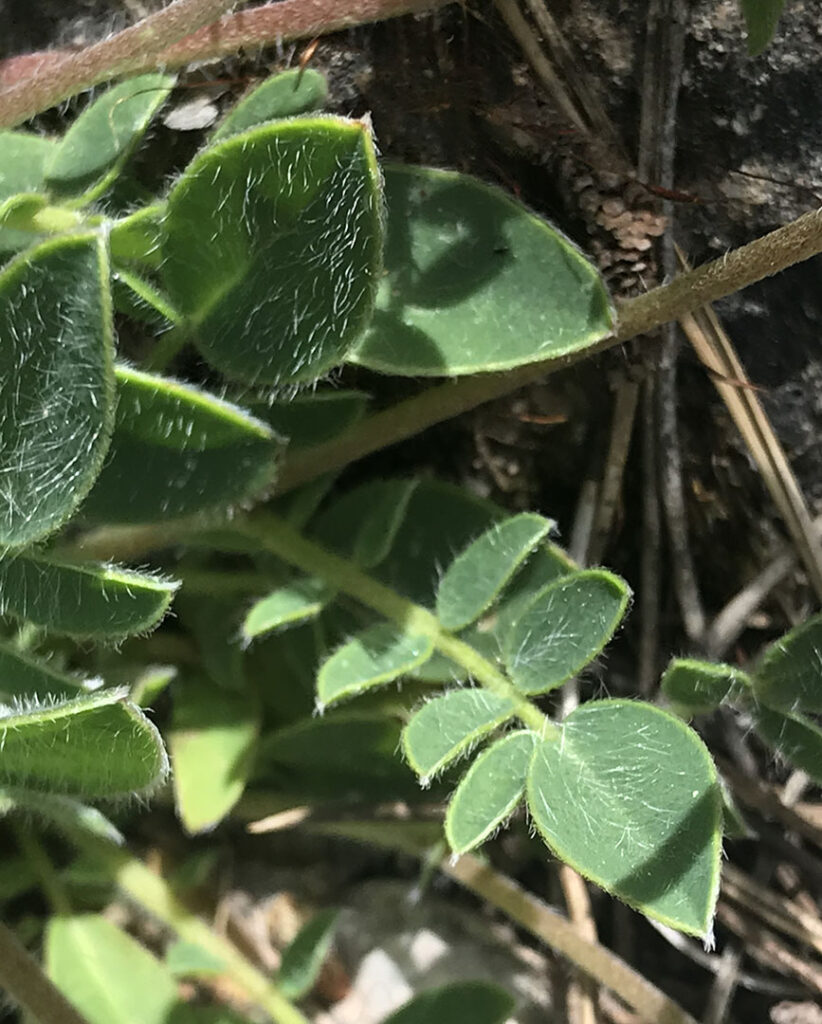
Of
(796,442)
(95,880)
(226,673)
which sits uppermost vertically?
(796,442)

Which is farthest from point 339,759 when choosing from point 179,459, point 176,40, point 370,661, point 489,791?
point 176,40

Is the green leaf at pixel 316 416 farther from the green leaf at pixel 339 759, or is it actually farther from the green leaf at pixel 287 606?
the green leaf at pixel 339 759

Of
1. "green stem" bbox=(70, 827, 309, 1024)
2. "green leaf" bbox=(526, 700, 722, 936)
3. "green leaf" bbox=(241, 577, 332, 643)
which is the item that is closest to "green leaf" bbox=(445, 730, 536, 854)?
"green leaf" bbox=(526, 700, 722, 936)

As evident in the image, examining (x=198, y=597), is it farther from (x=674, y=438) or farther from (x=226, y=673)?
(x=674, y=438)

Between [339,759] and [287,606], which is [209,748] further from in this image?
[287,606]

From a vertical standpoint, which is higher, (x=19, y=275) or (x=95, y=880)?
(x=19, y=275)

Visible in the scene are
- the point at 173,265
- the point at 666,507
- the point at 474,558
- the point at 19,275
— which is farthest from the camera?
the point at 666,507

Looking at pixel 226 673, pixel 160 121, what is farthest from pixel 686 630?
pixel 160 121
